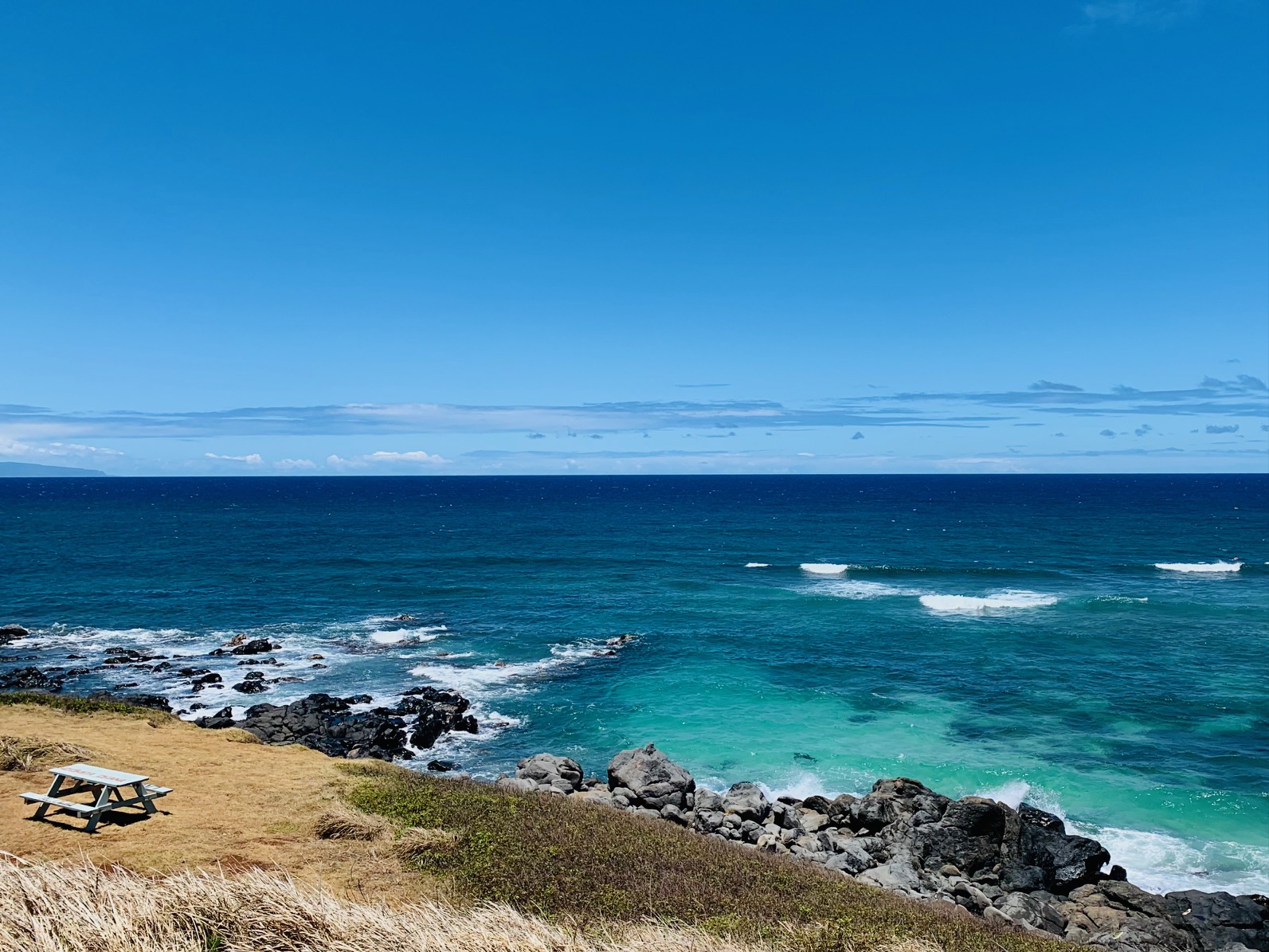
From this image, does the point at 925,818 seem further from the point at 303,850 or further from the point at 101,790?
the point at 101,790

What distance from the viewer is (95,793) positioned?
53.4 ft

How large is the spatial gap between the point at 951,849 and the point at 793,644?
2289 cm

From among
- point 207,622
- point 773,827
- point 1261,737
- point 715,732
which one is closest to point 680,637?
point 715,732

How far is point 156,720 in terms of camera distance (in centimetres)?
2433

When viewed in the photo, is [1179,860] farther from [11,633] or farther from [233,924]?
[11,633]

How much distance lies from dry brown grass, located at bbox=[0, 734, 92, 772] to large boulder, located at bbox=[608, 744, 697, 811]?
47.2ft

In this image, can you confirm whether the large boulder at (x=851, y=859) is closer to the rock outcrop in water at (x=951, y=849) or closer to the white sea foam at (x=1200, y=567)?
the rock outcrop in water at (x=951, y=849)

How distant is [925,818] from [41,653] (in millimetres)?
44485

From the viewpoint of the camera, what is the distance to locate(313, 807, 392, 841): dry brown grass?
48.8 ft

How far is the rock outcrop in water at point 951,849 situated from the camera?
17.4m

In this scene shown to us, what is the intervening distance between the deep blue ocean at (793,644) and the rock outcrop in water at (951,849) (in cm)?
255

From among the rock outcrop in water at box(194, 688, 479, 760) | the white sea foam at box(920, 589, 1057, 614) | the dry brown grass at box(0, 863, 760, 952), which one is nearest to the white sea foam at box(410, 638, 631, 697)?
the rock outcrop in water at box(194, 688, 479, 760)

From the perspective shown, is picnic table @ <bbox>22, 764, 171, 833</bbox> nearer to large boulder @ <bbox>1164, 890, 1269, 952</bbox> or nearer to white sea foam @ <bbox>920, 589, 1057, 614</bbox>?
large boulder @ <bbox>1164, 890, 1269, 952</bbox>

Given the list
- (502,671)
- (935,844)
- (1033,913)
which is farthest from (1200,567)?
(1033,913)
